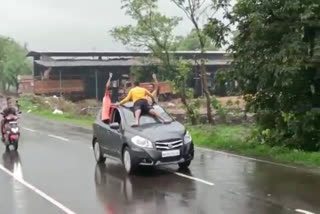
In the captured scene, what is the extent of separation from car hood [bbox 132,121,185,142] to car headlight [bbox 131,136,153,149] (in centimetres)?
8

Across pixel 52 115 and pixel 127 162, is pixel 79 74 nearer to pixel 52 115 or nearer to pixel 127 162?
pixel 52 115

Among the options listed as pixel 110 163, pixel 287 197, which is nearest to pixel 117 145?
pixel 110 163

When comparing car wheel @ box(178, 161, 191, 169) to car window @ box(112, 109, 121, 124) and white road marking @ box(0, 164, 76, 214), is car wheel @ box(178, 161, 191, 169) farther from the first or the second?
white road marking @ box(0, 164, 76, 214)

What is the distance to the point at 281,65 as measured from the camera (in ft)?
49.5

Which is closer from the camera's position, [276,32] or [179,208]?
[179,208]

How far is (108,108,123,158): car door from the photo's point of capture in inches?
541

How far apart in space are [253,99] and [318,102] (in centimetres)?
196

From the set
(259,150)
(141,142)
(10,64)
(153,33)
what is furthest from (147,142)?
(10,64)

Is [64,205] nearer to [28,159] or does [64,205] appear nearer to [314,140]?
[28,159]

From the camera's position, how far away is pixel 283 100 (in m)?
16.3

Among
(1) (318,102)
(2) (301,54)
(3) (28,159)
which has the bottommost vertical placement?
(3) (28,159)

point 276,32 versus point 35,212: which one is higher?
point 276,32

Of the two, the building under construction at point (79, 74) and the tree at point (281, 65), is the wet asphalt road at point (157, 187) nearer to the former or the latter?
the tree at point (281, 65)

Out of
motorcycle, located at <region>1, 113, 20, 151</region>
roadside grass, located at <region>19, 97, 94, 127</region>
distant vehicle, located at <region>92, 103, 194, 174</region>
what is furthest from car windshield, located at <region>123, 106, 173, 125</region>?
roadside grass, located at <region>19, 97, 94, 127</region>
